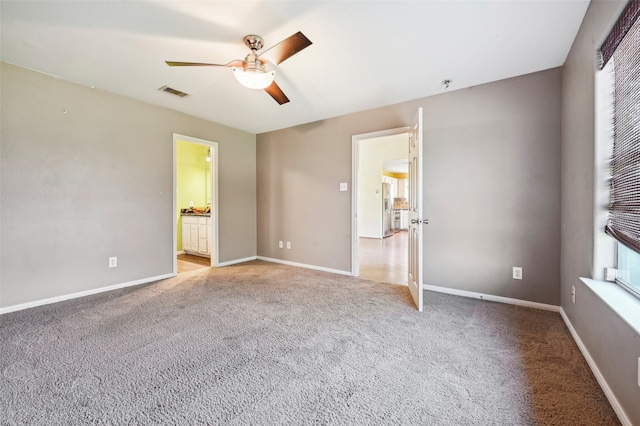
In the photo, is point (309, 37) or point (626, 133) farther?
point (309, 37)

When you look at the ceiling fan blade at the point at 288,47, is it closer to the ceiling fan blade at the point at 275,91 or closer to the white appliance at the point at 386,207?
the ceiling fan blade at the point at 275,91

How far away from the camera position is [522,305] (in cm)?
263

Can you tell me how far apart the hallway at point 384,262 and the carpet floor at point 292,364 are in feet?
3.06

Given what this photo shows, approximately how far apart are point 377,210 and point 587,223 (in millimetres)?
5774

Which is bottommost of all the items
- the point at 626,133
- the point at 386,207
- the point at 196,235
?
the point at 196,235

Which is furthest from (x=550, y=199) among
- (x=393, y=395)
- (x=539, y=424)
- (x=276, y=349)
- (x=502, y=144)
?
(x=276, y=349)

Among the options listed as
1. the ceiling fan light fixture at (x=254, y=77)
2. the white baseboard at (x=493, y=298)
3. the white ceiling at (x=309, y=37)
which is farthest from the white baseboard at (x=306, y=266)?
the ceiling fan light fixture at (x=254, y=77)

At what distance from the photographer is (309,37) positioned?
2.07m

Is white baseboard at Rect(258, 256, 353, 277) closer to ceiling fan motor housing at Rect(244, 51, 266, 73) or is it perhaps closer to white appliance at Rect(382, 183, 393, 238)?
ceiling fan motor housing at Rect(244, 51, 266, 73)

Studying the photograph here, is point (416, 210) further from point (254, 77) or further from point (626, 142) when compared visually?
point (254, 77)

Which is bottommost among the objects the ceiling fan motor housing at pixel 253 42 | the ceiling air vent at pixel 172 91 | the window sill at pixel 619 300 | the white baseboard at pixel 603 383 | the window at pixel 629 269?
the white baseboard at pixel 603 383

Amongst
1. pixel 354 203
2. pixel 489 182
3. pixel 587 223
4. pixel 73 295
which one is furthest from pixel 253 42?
pixel 73 295

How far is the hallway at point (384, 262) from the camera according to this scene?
146 inches

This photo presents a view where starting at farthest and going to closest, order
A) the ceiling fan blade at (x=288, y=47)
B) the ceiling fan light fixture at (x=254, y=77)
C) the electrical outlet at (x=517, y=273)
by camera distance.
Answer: the electrical outlet at (x=517, y=273) < the ceiling fan light fixture at (x=254, y=77) < the ceiling fan blade at (x=288, y=47)
